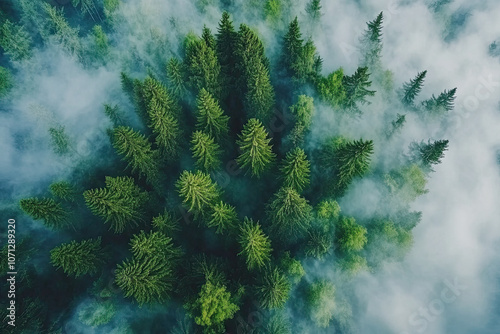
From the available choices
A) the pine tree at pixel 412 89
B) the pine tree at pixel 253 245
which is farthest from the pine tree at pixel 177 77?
the pine tree at pixel 412 89

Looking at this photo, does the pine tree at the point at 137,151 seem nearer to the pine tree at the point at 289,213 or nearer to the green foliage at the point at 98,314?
the pine tree at the point at 289,213

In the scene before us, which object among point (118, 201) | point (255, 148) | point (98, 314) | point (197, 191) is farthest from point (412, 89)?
point (98, 314)

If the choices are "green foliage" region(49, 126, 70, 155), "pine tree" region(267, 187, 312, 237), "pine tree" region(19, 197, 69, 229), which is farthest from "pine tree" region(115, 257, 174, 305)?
"green foliage" region(49, 126, 70, 155)

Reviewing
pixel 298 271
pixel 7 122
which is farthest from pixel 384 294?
pixel 7 122

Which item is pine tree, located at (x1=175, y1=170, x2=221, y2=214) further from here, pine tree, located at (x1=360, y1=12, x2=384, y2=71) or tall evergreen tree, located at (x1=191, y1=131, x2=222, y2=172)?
pine tree, located at (x1=360, y1=12, x2=384, y2=71)

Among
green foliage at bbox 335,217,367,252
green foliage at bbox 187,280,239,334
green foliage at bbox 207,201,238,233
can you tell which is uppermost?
green foliage at bbox 207,201,238,233

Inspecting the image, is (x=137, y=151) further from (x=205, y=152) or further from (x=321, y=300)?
(x=321, y=300)

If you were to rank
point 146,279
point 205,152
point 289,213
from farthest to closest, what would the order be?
point 205,152 → point 289,213 → point 146,279
